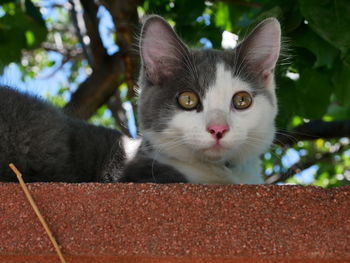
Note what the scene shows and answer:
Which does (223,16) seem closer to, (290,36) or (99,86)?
(99,86)

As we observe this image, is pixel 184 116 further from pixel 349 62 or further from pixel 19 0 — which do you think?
pixel 19 0

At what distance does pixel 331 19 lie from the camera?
1.86 metres

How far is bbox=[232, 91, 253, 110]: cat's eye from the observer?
76.0 inches

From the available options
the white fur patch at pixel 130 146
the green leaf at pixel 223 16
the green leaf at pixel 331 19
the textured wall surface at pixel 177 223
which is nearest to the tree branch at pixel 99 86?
the green leaf at pixel 223 16

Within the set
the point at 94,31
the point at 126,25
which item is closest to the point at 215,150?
the point at 126,25

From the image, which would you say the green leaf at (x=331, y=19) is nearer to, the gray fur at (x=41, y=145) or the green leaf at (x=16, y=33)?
the gray fur at (x=41, y=145)

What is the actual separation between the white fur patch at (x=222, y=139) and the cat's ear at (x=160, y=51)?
0.18m

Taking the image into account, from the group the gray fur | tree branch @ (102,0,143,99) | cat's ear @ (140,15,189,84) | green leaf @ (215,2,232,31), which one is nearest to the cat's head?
cat's ear @ (140,15,189,84)

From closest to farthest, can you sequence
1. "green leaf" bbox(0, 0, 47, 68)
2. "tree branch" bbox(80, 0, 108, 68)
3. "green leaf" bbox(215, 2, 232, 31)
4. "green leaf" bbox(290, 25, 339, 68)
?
1. "green leaf" bbox(290, 25, 339, 68)
2. "green leaf" bbox(0, 0, 47, 68)
3. "tree branch" bbox(80, 0, 108, 68)
4. "green leaf" bbox(215, 2, 232, 31)

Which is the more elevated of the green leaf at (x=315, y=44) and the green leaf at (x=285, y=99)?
the green leaf at (x=315, y=44)

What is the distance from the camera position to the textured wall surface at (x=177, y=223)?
129cm

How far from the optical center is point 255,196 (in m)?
1.34

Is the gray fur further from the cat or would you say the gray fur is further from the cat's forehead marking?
the cat's forehead marking

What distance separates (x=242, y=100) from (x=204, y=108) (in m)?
0.18
